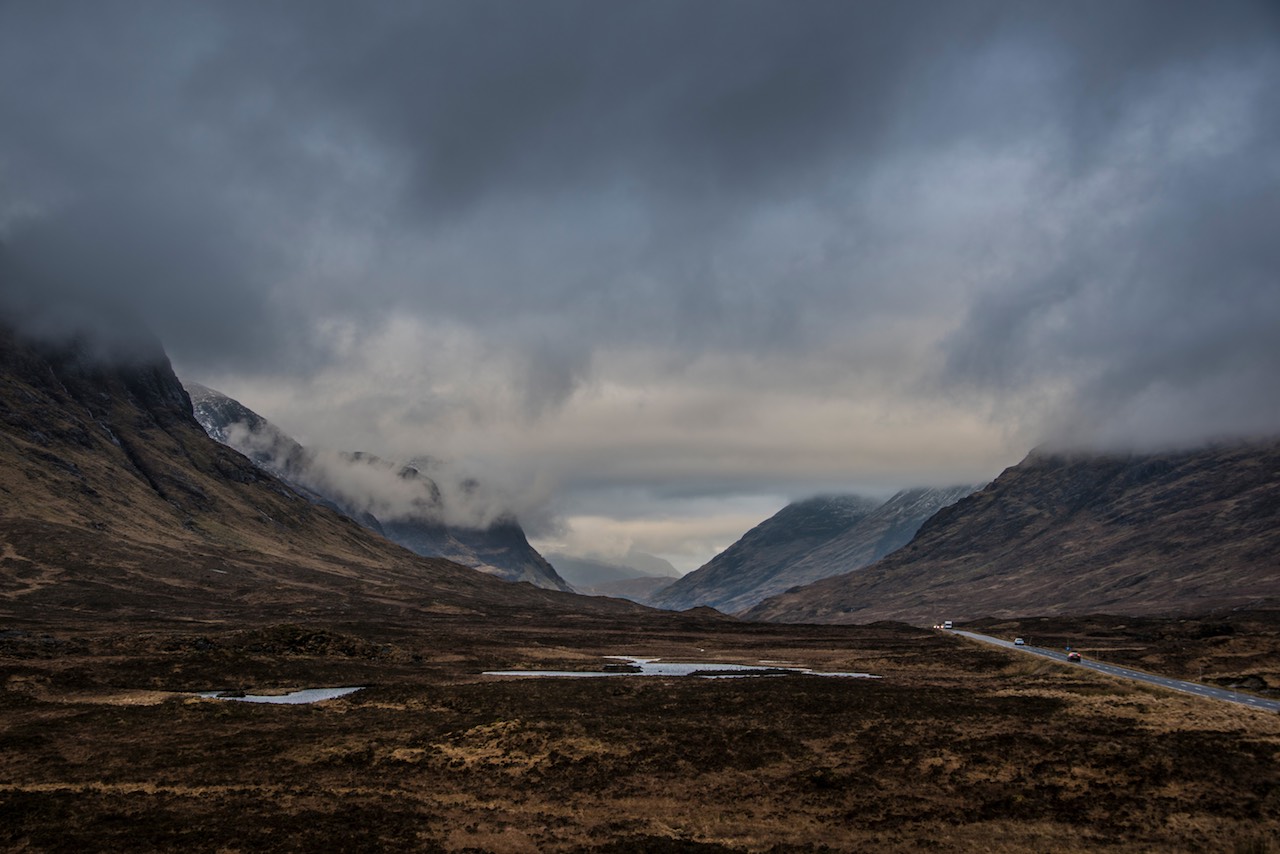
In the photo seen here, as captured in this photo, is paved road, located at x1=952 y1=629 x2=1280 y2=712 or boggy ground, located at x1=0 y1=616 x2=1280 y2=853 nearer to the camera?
boggy ground, located at x1=0 y1=616 x2=1280 y2=853

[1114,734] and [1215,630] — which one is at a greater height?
[1215,630]

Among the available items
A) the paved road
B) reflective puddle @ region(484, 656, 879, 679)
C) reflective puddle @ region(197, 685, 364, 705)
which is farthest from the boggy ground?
reflective puddle @ region(484, 656, 879, 679)

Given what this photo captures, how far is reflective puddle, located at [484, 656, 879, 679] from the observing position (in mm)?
89875

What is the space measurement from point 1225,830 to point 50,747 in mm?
56471

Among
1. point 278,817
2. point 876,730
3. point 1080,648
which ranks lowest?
point 278,817

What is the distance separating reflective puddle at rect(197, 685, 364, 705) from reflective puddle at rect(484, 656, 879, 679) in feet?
59.6

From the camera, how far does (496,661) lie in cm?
10138

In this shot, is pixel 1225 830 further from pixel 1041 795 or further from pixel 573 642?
pixel 573 642

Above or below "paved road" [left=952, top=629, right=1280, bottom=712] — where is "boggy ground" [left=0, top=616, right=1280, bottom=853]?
below

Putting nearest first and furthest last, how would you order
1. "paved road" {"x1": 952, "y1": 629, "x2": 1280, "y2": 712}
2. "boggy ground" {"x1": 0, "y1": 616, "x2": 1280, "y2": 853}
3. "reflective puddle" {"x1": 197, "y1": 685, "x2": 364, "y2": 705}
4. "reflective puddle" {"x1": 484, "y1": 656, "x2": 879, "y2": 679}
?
"boggy ground" {"x1": 0, "y1": 616, "x2": 1280, "y2": 853} < "paved road" {"x1": 952, "y1": 629, "x2": 1280, "y2": 712} < "reflective puddle" {"x1": 197, "y1": 685, "x2": 364, "y2": 705} < "reflective puddle" {"x1": 484, "y1": 656, "x2": 879, "y2": 679}

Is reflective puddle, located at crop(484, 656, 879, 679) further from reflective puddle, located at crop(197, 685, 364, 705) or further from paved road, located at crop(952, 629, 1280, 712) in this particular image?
paved road, located at crop(952, 629, 1280, 712)

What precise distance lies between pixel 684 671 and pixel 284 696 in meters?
43.6

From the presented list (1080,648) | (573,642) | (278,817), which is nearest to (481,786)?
(278,817)

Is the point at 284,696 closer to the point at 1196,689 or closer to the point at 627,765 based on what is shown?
the point at 627,765
